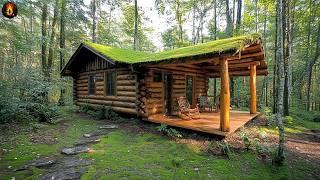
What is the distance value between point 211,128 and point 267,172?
2.56 meters

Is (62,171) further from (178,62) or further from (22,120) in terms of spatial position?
(22,120)

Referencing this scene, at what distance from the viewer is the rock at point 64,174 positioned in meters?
4.38

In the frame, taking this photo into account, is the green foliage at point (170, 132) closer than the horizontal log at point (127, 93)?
Yes

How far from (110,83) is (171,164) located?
7641 mm

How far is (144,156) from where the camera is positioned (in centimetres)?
591

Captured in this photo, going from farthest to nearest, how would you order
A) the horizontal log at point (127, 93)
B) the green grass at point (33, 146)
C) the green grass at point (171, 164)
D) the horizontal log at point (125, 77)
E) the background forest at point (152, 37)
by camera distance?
the horizontal log at point (125, 77)
the horizontal log at point (127, 93)
the background forest at point (152, 37)
the green grass at point (33, 146)
the green grass at point (171, 164)

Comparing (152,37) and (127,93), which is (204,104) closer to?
(127,93)

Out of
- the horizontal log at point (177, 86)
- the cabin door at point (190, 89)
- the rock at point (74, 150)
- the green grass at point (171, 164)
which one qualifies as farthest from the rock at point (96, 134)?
the cabin door at point (190, 89)

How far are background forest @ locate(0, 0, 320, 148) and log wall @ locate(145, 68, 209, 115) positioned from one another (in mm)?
4328

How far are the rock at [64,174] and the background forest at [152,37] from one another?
5036mm

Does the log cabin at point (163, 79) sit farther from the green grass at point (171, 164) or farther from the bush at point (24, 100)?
the bush at point (24, 100)

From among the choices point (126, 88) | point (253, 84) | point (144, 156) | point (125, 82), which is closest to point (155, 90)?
point (126, 88)

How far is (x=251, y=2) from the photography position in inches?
860

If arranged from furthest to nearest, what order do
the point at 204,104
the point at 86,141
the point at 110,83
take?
1. the point at 204,104
2. the point at 110,83
3. the point at 86,141
